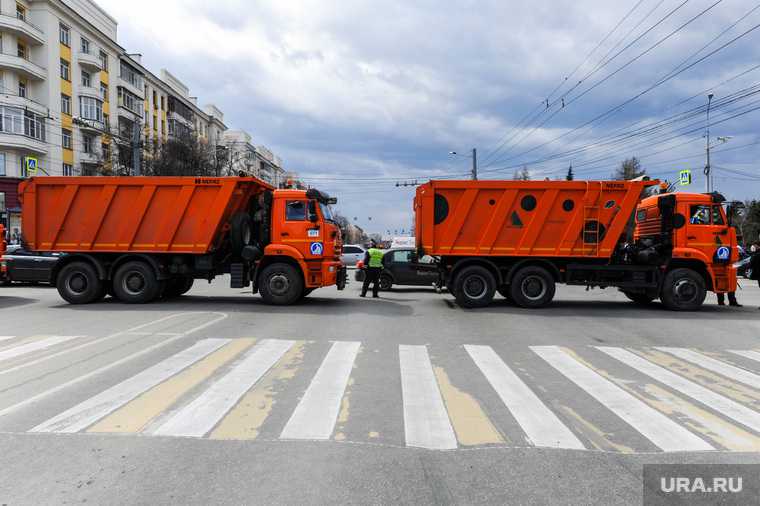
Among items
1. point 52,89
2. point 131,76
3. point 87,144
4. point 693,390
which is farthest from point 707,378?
point 131,76

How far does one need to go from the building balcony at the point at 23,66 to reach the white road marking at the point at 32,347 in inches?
1462

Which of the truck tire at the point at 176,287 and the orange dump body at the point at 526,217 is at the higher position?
the orange dump body at the point at 526,217

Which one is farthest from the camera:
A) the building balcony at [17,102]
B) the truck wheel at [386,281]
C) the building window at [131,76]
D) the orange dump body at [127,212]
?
the building window at [131,76]

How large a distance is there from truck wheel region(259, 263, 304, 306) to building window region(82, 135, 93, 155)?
39477 millimetres

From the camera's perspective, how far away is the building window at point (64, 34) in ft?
138

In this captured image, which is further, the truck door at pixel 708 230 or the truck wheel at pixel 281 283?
the truck wheel at pixel 281 283

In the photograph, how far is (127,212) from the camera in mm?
13641

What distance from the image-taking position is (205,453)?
3934 millimetres

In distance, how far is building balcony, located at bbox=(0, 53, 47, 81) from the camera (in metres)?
36.8

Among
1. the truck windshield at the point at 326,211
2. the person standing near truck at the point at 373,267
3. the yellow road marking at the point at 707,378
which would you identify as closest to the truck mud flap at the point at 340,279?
the truck windshield at the point at 326,211

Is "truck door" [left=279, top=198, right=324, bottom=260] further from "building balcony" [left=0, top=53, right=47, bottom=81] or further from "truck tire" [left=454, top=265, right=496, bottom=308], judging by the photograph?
"building balcony" [left=0, top=53, right=47, bottom=81]

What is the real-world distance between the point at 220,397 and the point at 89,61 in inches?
1897

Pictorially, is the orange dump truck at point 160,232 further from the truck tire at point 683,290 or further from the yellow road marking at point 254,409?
the truck tire at point 683,290

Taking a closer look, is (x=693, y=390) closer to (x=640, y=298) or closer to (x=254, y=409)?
(x=254, y=409)
